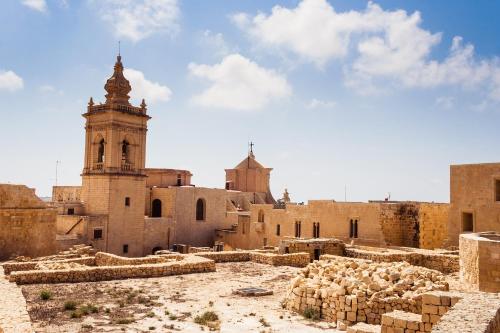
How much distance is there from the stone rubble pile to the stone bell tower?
81.6 feet

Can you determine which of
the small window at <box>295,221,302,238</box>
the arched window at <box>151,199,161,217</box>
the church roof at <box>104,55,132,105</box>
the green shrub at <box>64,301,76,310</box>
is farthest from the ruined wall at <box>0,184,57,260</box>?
the arched window at <box>151,199,161,217</box>

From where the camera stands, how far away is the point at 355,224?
95.9ft

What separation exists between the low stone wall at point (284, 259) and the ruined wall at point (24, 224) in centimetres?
1165

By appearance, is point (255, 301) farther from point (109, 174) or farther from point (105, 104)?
point (105, 104)

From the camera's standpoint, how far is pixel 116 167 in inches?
1356

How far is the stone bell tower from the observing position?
3378cm

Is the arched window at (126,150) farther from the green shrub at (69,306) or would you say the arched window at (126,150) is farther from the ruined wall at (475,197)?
the green shrub at (69,306)

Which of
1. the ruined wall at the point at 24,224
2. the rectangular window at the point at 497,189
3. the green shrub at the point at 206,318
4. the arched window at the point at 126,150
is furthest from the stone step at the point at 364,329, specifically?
the arched window at the point at 126,150

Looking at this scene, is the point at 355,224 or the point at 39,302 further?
the point at 355,224

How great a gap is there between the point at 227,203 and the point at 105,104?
17.1m

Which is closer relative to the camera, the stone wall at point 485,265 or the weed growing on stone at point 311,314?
the weed growing on stone at point 311,314

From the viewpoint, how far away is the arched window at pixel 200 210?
137 feet

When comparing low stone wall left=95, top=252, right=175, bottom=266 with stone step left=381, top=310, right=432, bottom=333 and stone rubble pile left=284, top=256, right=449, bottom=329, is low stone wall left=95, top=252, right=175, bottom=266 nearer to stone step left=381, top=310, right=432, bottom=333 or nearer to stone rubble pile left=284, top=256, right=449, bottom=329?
stone rubble pile left=284, top=256, right=449, bottom=329

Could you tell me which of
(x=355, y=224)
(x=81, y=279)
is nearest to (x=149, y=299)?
(x=81, y=279)
